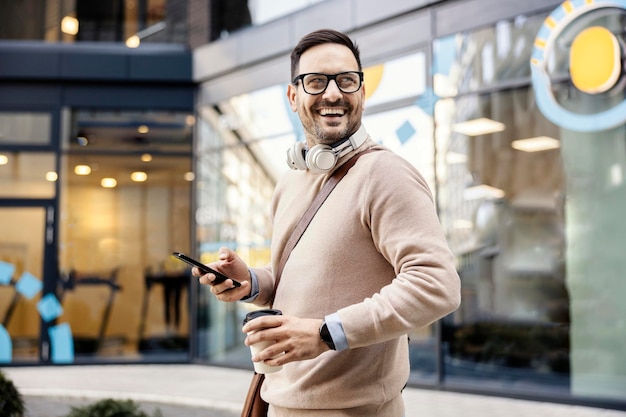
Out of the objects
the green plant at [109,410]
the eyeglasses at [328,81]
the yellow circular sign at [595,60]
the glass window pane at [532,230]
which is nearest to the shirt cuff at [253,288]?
the eyeglasses at [328,81]

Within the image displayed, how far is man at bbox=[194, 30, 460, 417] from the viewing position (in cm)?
160

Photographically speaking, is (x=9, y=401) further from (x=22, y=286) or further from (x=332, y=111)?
(x=22, y=286)

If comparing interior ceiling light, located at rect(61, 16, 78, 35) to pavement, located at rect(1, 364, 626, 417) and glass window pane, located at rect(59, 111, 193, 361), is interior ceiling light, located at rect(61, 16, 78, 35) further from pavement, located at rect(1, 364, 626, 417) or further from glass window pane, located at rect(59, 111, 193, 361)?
pavement, located at rect(1, 364, 626, 417)

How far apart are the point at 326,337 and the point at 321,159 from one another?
550 millimetres

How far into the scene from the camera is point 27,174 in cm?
1094

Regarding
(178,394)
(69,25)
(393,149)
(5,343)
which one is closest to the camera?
(178,394)

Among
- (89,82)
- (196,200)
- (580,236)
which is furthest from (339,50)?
(89,82)

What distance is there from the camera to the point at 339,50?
194cm

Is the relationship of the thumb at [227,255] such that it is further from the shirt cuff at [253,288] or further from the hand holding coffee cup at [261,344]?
the hand holding coffee cup at [261,344]

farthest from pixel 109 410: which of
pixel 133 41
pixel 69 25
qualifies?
pixel 69 25

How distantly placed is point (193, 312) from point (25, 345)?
2.67 metres

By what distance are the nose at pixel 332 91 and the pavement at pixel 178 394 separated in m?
4.54

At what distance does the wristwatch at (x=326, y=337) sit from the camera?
1603 mm

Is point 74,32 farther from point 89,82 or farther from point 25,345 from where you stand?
point 25,345
